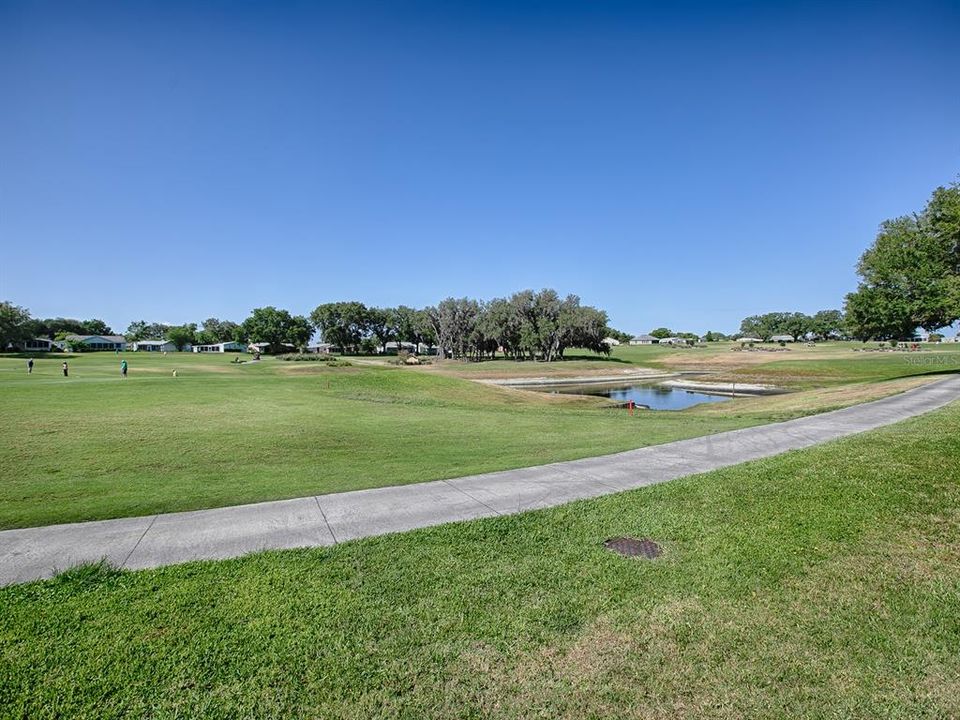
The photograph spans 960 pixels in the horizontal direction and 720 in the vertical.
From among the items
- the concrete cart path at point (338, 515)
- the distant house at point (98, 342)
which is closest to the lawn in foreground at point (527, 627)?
the concrete cart path at point (338, 515)

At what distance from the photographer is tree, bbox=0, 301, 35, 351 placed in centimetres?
7825

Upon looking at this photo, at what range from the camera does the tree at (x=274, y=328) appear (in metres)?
123

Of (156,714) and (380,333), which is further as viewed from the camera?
(380,333)

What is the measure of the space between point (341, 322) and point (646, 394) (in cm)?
10211

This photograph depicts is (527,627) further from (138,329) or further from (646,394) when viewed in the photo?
(138,329)

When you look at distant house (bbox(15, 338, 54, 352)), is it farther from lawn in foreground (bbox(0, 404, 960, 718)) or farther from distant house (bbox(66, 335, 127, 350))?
lawn in foreground (bbox(0, 404, 960, 718))

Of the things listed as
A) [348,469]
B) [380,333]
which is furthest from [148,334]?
[348,469]

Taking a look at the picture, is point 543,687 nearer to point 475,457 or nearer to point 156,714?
point 156,714

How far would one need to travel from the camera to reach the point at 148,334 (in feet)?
649

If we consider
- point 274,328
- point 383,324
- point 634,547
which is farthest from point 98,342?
point 634,547

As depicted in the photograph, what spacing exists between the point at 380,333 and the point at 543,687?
Result: 142 m

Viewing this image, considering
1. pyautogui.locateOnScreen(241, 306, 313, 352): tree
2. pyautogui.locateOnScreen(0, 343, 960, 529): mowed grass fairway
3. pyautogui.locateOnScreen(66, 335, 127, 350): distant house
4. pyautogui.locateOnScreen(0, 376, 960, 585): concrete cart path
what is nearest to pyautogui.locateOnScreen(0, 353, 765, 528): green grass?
pyautogui.locateOnScreen(0, 343, 960, 529): mowed grass fairway

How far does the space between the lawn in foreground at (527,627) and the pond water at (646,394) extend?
32.5 metres

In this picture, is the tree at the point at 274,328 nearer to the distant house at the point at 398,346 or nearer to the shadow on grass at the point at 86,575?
the distant house at the point at 398,346
